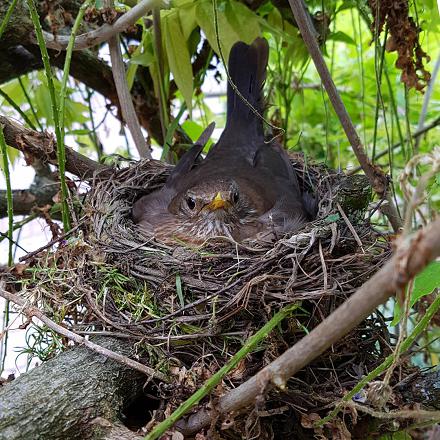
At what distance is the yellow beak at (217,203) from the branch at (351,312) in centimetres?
137

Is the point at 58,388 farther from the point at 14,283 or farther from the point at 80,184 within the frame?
the point at 80,184

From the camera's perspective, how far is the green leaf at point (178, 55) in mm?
2725

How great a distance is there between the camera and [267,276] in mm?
1962

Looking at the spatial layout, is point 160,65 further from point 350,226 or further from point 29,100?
point 350,226

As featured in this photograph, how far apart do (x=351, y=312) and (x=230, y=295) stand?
108 cm

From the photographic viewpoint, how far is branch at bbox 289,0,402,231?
209cm

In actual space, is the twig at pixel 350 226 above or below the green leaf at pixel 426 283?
above

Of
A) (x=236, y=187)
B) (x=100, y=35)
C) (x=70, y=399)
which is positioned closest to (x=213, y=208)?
(x=236, y=187)

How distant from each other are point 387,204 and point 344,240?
366 mm

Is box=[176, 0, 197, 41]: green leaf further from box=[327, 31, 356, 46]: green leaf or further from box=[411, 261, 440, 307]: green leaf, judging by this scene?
box=[411, 261, 440, 307]: green leaf

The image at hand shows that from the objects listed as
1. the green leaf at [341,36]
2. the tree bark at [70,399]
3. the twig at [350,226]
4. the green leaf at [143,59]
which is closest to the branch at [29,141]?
the green leaf at [143,59]

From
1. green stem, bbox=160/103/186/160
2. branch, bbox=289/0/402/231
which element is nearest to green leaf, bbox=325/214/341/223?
branch, bbox=289/0/402/231

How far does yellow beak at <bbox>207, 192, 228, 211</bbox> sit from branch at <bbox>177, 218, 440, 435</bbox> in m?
1.37

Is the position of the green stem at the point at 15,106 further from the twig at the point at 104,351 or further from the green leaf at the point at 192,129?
the twig at the point at 104,351
